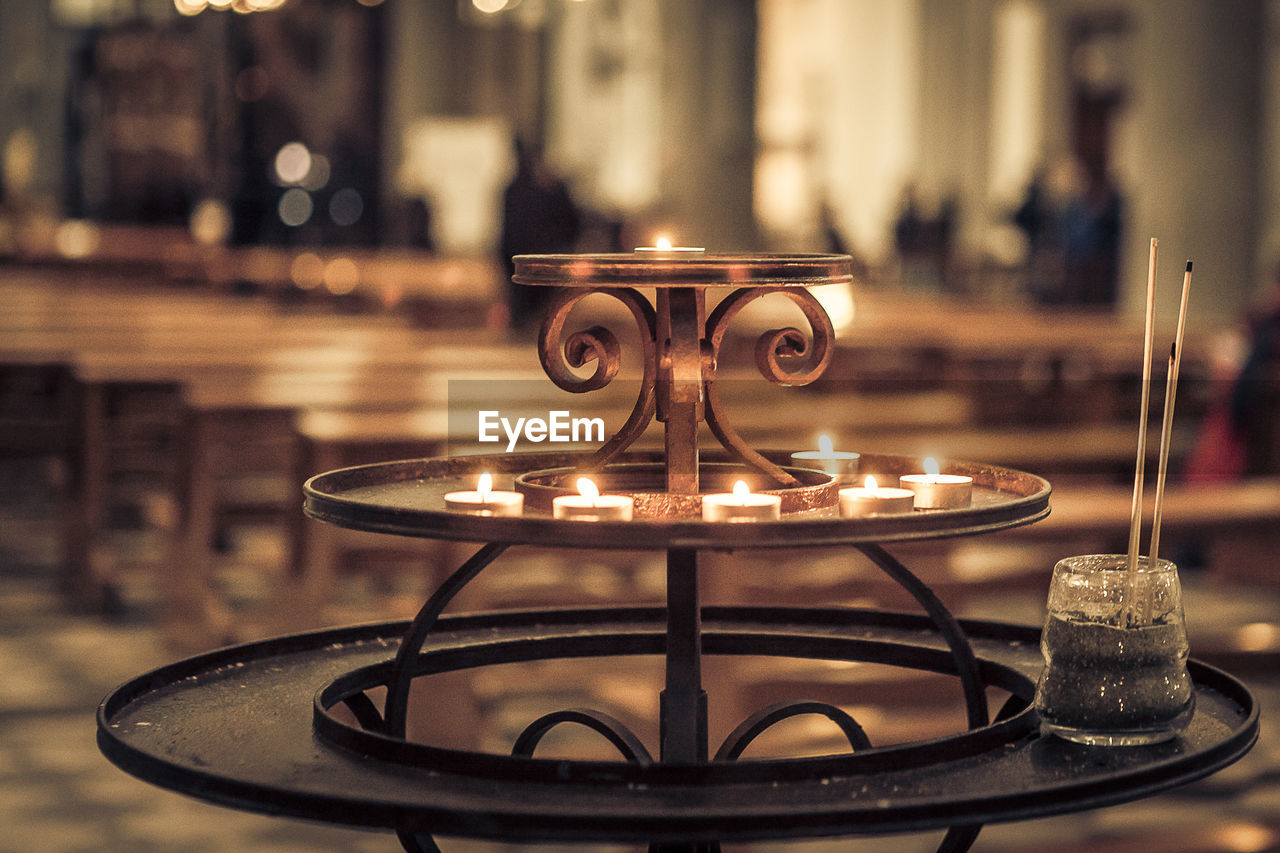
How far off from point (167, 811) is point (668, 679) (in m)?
2.52

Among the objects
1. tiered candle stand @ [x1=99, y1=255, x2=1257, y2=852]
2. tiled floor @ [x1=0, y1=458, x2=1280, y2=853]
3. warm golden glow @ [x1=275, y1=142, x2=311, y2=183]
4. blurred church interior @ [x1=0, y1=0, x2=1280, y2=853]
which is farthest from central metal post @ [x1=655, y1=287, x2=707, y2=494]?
warm golden glow @ [x1=275, y1=142, x2=311, y2=183]

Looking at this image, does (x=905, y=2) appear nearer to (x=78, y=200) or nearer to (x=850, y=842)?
(x=78, y=200)

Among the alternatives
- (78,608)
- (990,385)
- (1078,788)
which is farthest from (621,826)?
(990,385)

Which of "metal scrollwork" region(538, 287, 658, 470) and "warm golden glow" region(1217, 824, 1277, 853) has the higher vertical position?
"metal scrollwork" region(538, 287, 658, 470)

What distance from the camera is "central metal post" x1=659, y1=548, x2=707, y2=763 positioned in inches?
65.6

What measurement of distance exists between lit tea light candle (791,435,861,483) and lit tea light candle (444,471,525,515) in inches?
13.3

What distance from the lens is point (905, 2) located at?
22.5m

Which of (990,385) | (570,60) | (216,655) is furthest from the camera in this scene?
(570,60)

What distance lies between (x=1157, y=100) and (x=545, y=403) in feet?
30.2

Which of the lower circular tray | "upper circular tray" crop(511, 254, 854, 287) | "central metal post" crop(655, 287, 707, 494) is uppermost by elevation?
"upper circular tray" crop(511, 254, 854, 287)

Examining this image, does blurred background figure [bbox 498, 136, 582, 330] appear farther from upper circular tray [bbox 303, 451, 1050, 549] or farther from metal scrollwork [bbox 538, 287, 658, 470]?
upper circular tray [bbox 303, 451, 1050, 549]

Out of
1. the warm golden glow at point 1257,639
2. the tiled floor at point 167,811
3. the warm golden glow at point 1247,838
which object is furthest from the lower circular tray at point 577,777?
the warm golden glow at point 1257,639

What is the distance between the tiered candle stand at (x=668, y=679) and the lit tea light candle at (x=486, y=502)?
30 millimetres

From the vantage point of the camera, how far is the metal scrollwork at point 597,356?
1545 millimetres
